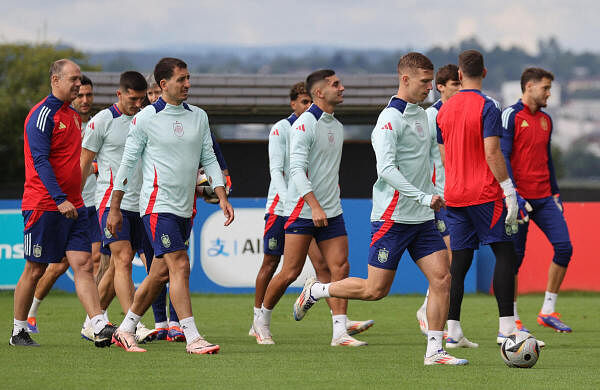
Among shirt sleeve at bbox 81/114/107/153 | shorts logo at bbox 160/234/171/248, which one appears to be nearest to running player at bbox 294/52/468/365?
shorts logo at bbox 160/234/171/248

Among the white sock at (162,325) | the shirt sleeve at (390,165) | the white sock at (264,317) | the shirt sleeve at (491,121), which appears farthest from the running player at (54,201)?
the shirt sleeve at (491,121)

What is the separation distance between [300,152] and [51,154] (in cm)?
201

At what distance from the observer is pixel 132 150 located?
347 inches

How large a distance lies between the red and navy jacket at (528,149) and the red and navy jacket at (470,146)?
5.50 ft

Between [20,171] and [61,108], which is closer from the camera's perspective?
[61,108]

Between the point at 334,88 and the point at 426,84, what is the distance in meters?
1.53

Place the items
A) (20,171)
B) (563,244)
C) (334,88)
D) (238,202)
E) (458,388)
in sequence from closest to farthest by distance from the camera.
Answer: (458,388) < (334,88) < (563,244) < (238,202) < (20,171)

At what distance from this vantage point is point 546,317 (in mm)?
11344

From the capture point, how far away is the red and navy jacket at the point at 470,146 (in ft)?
28.2

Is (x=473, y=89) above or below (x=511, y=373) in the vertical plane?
above

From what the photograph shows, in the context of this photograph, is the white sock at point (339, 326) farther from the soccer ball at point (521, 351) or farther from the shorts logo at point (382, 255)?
the soccer ball at point (521, 351)

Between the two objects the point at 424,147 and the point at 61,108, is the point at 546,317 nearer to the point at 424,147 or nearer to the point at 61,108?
the point at 424,147

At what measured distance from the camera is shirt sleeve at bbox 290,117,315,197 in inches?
360

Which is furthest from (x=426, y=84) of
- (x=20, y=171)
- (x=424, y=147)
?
(x=20, y=171)
